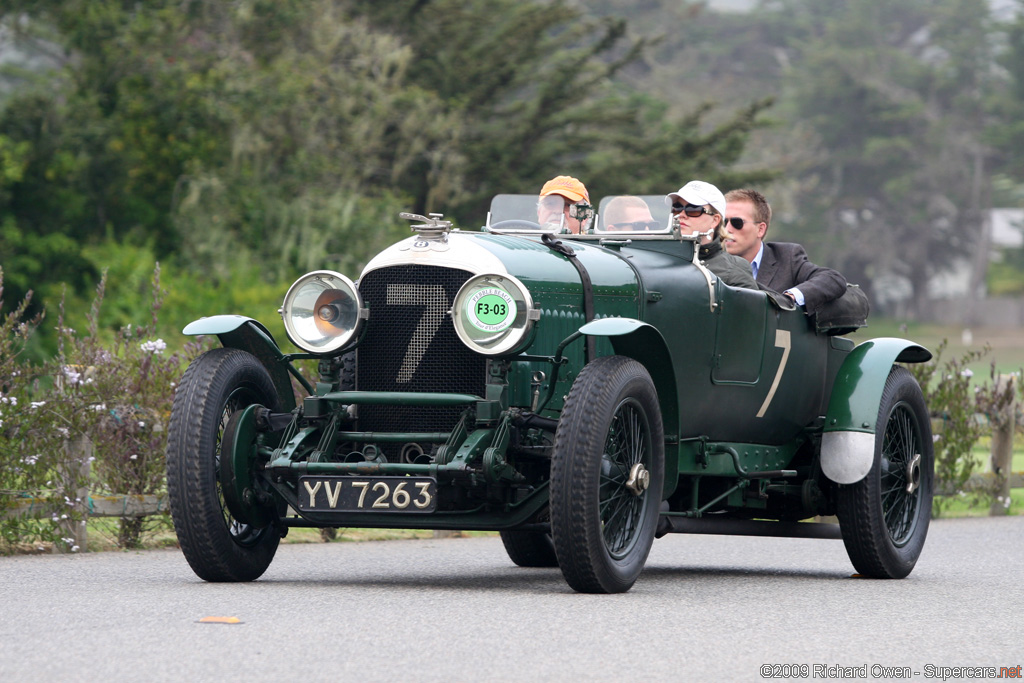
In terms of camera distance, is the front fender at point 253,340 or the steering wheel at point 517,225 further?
the steering wheel at point 517,225

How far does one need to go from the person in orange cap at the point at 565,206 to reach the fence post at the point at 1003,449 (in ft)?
21.7

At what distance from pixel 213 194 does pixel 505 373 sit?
24.4 m

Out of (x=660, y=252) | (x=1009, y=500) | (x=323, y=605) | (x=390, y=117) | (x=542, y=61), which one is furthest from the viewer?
(x=542, y=61)

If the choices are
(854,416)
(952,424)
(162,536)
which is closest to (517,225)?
(854,416)

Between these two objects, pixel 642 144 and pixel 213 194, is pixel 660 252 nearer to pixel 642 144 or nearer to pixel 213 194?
pixel 213 194

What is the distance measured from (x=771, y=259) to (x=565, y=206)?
1.34m

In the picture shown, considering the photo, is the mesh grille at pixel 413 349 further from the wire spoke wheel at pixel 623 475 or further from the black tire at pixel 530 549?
the black tire at pixel 530 549

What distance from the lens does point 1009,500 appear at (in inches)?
556

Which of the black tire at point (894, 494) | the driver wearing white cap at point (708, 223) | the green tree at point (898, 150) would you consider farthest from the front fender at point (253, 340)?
the green tree at point (898, 150)

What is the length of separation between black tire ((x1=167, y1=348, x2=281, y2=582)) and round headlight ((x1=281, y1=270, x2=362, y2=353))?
327 mm

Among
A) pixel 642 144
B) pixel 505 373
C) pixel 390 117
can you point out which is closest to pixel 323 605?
pixel 505 373

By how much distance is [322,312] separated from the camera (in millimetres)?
7258

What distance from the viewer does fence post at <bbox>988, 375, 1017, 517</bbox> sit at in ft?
45.5

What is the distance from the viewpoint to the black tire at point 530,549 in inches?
350
